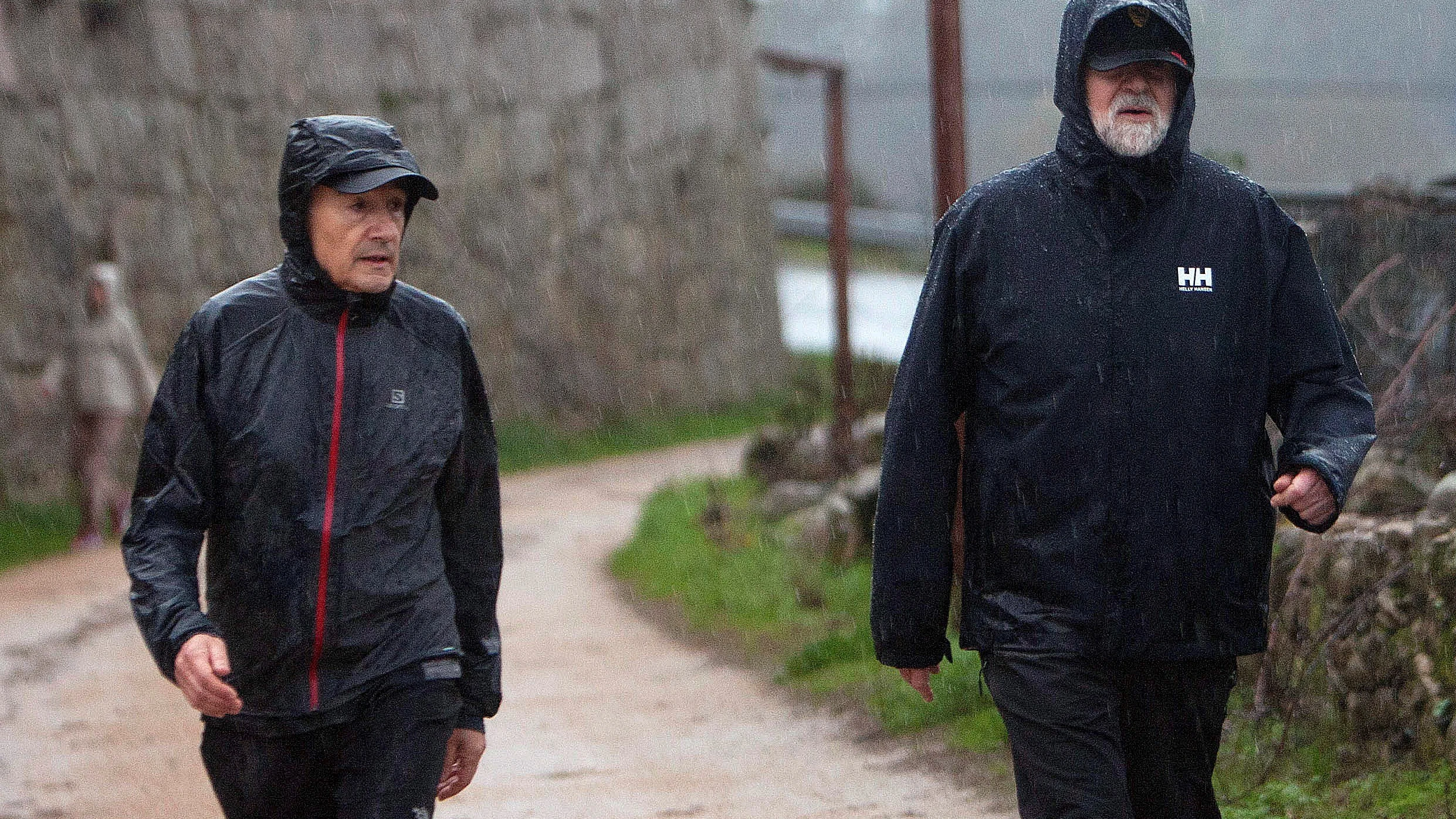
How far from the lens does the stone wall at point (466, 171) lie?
13219 millimetres

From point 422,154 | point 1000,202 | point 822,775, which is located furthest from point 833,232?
point 1000,202

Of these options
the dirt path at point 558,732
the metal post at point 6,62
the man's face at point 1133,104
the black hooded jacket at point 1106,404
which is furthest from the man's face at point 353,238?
the metal post at point 6,62

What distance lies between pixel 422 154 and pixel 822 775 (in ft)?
36.1

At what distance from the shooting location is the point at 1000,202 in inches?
133


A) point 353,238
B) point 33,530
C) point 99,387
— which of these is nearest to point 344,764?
point 353,238

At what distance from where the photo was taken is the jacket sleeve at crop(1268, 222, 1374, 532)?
3271mm

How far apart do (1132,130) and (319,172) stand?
4.69ft

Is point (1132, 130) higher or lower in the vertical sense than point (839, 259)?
higher

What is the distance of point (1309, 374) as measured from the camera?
336 centimetres

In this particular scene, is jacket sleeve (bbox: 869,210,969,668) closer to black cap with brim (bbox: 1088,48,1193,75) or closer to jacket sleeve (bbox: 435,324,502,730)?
black cap with brim (bbox: 1088,48,1193,75)

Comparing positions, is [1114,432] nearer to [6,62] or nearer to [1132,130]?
[1132,130]

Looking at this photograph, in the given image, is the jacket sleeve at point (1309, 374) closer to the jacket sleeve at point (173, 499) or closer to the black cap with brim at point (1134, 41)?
the black cap with brim at point (1134, 41)

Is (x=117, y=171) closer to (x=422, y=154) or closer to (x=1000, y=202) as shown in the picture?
(x=422, y=154)

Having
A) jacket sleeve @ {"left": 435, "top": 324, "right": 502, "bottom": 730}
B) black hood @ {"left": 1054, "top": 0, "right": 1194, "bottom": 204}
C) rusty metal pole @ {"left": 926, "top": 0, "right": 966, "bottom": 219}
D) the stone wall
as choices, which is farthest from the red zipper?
the stone wall
